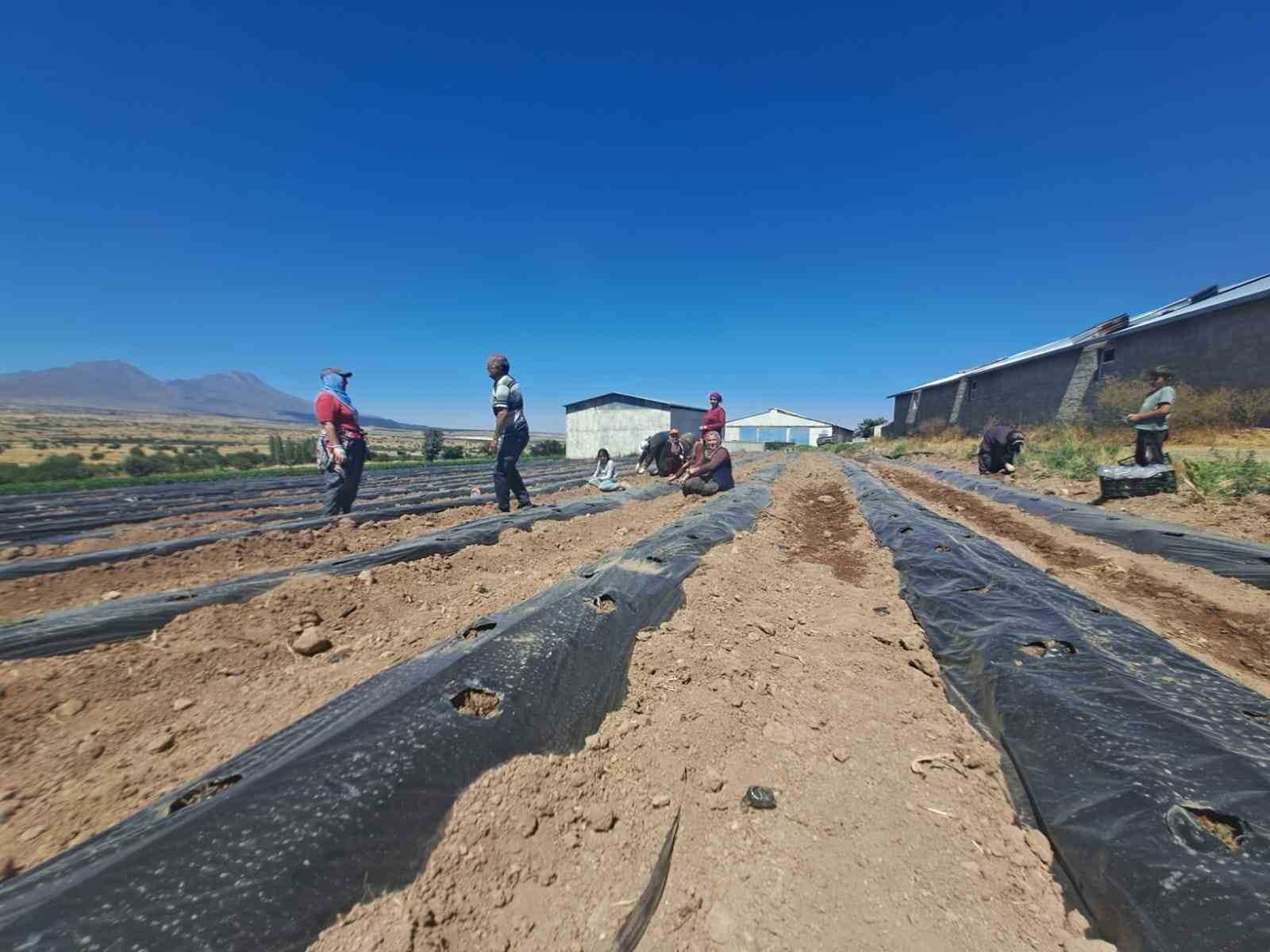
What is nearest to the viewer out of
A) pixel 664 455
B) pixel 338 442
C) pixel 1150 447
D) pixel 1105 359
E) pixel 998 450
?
pixel 338 442

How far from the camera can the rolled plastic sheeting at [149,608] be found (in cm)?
231

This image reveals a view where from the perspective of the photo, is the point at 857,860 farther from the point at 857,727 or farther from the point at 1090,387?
the point at 1090,387

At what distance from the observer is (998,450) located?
11.9m

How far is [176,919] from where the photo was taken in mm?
981

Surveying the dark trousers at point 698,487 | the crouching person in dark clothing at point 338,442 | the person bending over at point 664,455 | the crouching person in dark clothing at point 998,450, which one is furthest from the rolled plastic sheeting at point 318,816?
the crouching person in dark clothing at point 998,450

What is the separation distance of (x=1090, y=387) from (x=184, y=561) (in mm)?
23668

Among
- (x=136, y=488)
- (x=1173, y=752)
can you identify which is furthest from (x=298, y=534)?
→ (x=136, y=488)

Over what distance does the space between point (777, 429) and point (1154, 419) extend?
43095mm

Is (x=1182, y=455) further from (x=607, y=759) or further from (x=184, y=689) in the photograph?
(x=184, y=689)

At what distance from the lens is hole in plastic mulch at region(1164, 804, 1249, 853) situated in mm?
1230

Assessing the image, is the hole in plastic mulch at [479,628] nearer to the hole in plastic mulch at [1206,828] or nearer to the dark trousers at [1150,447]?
the hole in plastic mulch at [1206,828]

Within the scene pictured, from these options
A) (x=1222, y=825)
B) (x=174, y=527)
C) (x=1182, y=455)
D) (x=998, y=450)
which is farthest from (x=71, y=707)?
(x=1182, y=455)

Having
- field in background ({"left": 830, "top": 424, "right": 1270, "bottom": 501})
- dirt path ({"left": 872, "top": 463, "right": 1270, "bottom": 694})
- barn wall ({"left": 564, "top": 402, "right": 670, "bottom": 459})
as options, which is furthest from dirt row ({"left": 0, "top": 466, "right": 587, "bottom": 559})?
barn wall ({"left": 564, "top": 402, "right": 670, "bottom": 459})

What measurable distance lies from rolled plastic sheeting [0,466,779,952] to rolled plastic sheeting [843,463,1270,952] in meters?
1.61
